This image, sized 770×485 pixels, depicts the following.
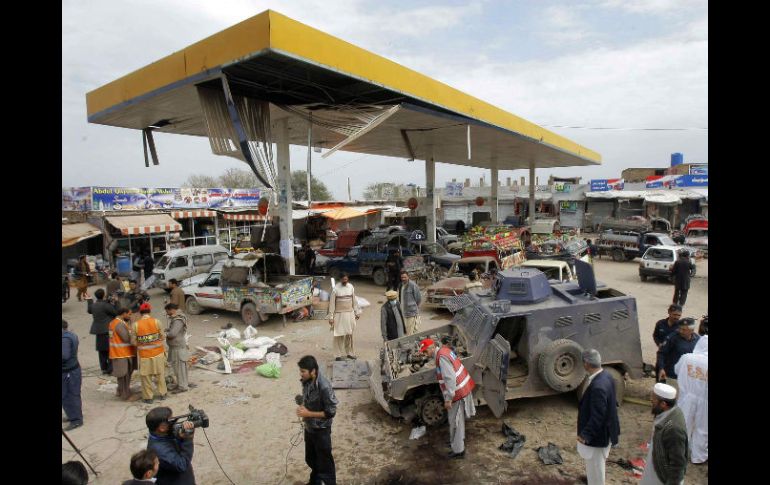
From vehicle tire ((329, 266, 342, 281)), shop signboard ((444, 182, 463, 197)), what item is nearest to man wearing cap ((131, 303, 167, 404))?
vehicle tire ((329, 266, 342, 281))

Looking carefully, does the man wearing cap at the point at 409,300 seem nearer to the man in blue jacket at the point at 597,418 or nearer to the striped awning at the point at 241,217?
the man in blue jacket at the point at 597,418

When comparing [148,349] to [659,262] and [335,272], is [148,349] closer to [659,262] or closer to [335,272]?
[335,272]

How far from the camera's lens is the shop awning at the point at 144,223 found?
57.5 ft

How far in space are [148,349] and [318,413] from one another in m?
3.88

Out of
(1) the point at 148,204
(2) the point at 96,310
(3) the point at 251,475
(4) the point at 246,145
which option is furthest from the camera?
(1) the point at 148,204

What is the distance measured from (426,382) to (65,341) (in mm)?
4802

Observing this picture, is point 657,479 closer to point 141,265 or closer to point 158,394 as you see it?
point 158,394

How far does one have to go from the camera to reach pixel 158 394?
7.12 m

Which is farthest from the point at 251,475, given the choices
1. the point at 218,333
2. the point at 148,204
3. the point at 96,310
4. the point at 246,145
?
the point at 148,204

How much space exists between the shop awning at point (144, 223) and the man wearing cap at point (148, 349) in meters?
12.7

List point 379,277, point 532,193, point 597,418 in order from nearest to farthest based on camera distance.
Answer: point 597,418, point 379,277, point 532,193

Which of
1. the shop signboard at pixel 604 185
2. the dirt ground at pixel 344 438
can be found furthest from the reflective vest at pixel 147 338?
the shop signboard at pixel 604 185

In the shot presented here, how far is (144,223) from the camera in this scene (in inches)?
721

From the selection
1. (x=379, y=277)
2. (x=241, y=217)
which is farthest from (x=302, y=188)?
(x=379, y=277)
